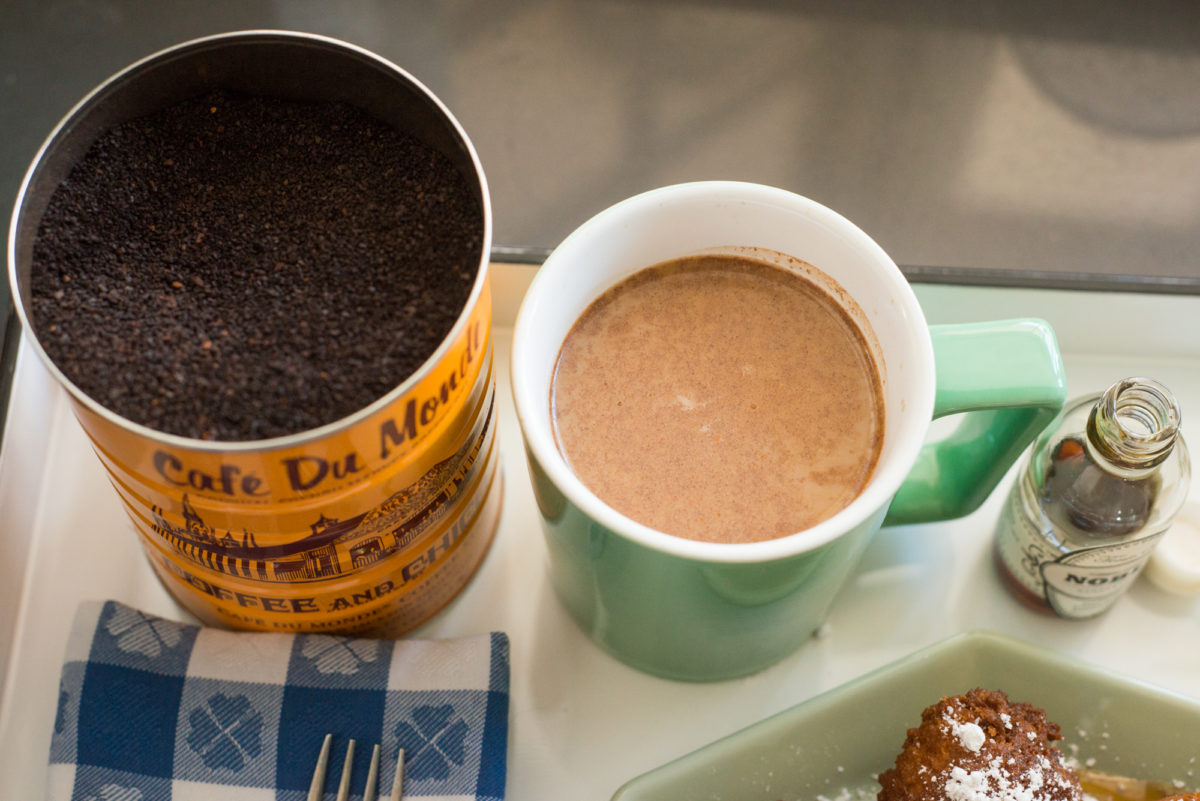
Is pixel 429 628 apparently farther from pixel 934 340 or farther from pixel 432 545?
pixel 934 340

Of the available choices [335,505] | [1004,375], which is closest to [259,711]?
[335,505]

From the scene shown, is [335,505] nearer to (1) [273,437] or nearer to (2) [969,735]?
(1) [273,437]

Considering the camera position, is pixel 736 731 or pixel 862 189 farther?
pixel 862 189

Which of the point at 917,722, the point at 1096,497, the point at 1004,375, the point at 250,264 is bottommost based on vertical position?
the point at 917,722

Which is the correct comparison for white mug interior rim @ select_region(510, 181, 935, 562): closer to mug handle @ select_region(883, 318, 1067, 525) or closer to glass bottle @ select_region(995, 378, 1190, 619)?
mug handle @ select_region(883, 318, 1067, 525)

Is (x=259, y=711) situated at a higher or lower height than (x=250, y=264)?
lower

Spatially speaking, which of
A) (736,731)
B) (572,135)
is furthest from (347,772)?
(572,135)
